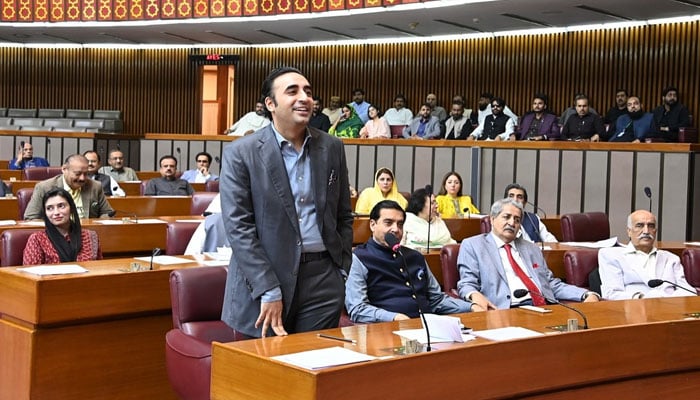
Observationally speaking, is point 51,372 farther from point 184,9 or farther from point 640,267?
point 184,9

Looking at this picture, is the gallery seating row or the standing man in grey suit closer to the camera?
the standing man in grey suit

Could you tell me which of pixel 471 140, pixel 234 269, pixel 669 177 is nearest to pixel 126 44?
pixel 471 140

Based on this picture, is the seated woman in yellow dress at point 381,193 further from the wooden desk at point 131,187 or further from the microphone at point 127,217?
the wooden desk at point 131,187

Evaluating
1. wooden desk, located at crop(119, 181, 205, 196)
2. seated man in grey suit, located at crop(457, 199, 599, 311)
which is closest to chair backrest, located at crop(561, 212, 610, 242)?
seated man in grey suit, located at crop(457, 199, 599, 311)

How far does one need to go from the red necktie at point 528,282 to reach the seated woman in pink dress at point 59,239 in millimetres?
2124

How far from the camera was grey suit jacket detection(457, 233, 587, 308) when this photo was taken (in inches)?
198

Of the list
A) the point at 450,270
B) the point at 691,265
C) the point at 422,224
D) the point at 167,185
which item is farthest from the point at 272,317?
the point at 167,185

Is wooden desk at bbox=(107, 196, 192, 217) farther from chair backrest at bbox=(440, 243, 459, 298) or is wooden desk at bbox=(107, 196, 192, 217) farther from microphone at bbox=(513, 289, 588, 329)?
→ microphone at bbox=(513, 289, 588, 329)

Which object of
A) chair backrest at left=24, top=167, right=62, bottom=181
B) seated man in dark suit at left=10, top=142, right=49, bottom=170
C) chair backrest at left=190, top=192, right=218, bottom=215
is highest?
seated man in dark suit at left=10, top=142, right=49, bottom=170

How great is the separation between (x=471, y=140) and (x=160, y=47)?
8.38 m

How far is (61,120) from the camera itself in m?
17.3

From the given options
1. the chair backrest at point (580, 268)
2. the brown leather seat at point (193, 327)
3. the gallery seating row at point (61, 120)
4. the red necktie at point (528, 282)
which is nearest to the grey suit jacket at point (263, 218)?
the brown leather seat at point (193, 327)

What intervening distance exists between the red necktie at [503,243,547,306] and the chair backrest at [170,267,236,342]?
1.76 metres

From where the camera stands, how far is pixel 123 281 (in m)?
4.41
